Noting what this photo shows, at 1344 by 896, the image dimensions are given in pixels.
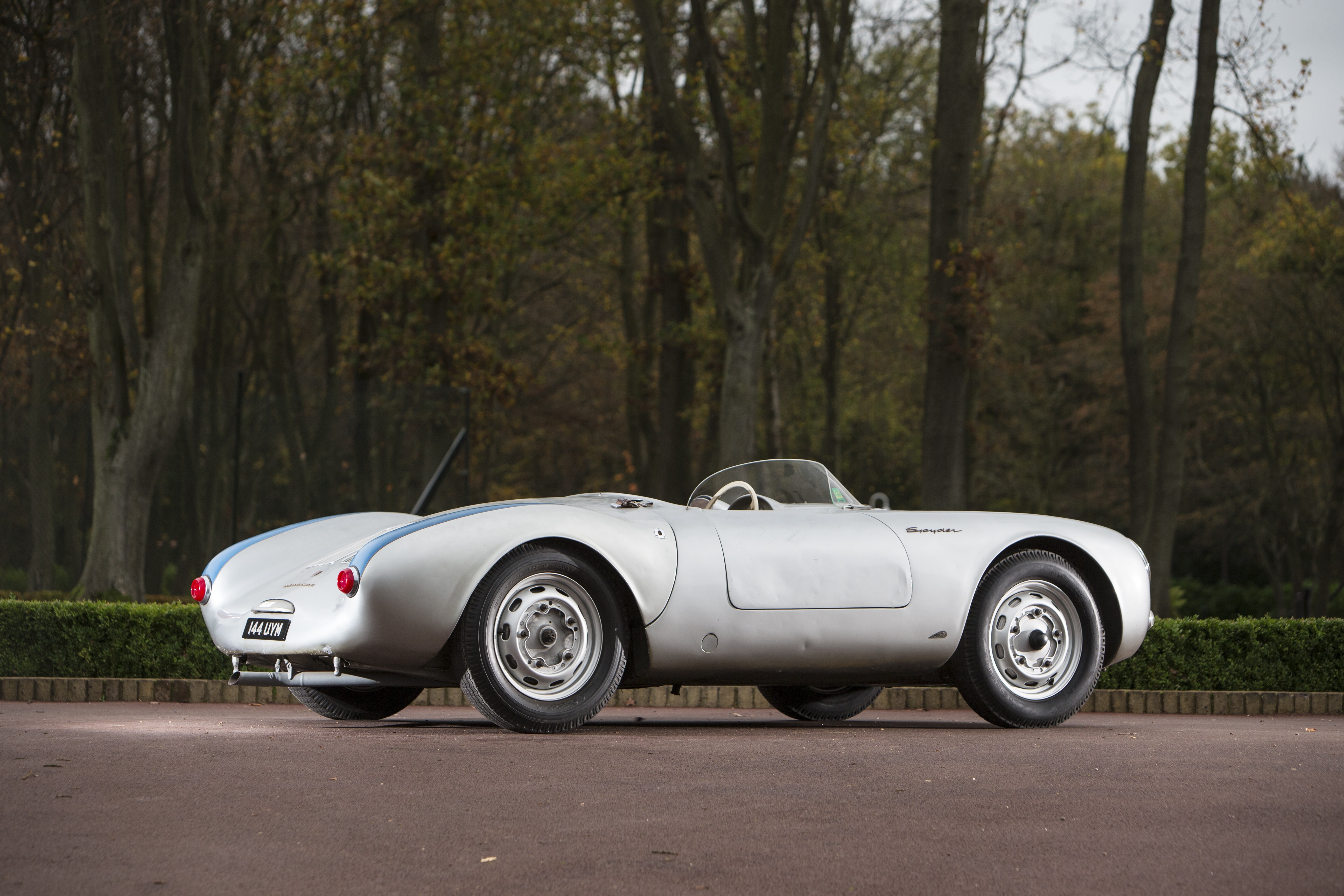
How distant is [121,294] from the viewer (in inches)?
581

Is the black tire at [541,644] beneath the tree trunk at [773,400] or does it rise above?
beneath

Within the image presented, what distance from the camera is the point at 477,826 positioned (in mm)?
4293

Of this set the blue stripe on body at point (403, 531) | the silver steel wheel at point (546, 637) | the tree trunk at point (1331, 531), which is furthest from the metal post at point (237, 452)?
the tree trunk at point (1331, 531)

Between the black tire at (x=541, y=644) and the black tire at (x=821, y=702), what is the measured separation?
1892mm

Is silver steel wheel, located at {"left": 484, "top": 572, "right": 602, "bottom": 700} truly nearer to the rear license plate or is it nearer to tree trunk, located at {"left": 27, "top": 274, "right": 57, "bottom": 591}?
the rear license plate

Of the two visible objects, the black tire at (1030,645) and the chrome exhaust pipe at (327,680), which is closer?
the chrome exhaust pipe at (327,680)

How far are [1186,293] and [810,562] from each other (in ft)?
42.4

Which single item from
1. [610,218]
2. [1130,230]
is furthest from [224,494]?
[1130,230]

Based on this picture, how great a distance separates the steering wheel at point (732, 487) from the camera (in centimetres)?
771

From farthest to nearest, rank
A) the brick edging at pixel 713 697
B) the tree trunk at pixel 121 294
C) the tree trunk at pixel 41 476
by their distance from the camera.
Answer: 1. the tree trunk at pixel 41 476
2. the tree trunk at pixel 121 294
3. the brick edging at pixel 713 697

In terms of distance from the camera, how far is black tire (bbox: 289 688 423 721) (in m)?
7.80

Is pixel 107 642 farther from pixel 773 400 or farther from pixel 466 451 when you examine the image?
pixel 773 400

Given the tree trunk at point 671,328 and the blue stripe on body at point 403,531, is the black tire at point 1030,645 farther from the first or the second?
the tree trunk at point 671,328

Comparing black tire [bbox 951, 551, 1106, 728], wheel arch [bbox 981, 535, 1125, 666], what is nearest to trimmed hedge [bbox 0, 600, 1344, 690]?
wheel arch [bbox 981, 535, 1125, 666]
